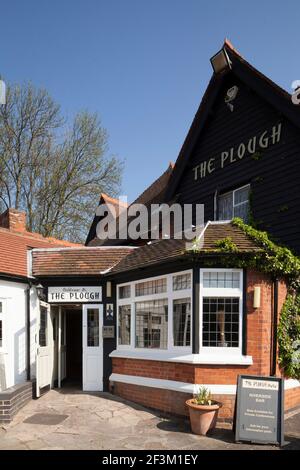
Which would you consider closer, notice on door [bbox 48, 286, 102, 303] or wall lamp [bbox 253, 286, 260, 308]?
wall lamp [bbox 253, 286, 260, 308]

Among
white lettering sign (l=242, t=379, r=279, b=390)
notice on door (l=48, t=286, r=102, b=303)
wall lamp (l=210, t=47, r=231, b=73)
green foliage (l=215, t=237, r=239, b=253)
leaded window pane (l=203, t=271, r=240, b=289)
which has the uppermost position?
wall lamp (l=210, t=47, r=231, b=73)

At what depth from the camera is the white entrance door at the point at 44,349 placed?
31.1 ft

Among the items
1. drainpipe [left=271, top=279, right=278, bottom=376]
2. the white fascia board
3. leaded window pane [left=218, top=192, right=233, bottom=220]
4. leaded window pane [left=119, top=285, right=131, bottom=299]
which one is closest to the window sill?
the white fascia board

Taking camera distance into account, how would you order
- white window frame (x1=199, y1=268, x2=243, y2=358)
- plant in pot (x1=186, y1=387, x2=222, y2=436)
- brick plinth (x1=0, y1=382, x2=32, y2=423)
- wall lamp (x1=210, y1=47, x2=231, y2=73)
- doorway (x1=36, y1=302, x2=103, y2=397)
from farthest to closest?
wall lamp (x1=210, y1=47, x2=231, y2=73) → doorway (x1=36, y1=302, x2=103, y2=397) → white window frame (x1=199, y1=268, x2=243, y2=358) → brick plinth (x1=0, y1=382, x2=32, y2=423) → plant in pot (x1=186, y1=387, x2=222, y2=436)

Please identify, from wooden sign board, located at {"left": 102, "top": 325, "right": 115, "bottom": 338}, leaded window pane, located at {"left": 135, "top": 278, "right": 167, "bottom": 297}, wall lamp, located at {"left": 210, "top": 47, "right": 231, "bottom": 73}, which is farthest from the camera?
wall lamp, located at {"left": 210, "top": 47, "right": 231, "bottom": 73}

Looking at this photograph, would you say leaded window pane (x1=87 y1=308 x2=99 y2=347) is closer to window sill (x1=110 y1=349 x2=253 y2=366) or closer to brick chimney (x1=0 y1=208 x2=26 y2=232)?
window sill (x1=110 y1=349 x2=253 y2=366)

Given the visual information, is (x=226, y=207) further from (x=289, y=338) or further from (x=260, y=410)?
(x=260, y=410)

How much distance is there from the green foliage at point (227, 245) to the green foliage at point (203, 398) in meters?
2.66

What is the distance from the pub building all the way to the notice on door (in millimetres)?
27

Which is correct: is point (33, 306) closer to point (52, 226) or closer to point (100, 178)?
point (52, 226)

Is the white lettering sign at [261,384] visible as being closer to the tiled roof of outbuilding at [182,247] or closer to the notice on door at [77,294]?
the tiled roof of outbuilding at [182,247]

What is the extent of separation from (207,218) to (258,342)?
472 cm

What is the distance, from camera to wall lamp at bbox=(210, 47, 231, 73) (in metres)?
11.1

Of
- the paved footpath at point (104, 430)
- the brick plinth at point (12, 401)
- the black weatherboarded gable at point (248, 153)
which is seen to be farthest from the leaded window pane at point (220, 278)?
the brick plinth at point (12, 401)
